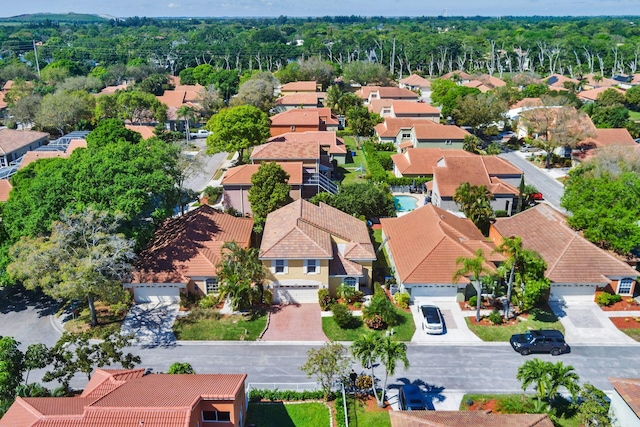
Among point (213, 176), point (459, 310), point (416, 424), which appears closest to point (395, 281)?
point (459, 310)

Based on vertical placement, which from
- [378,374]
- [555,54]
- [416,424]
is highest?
[555,54]

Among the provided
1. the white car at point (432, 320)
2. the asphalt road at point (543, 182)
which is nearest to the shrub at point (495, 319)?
the white car at point (432, 320)

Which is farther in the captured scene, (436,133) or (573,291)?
(436,133)

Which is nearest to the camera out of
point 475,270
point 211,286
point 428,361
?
point 428,361

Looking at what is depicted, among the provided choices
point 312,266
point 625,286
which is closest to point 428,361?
point 312,266

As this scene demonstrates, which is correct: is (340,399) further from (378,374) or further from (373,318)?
(373,318)

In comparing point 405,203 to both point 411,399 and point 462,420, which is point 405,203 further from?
point 462,420

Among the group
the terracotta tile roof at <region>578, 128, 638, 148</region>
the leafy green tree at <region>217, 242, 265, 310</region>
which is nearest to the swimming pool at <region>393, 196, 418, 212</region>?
the leafy green tree at <region>217, 242, 265, 310</region>
